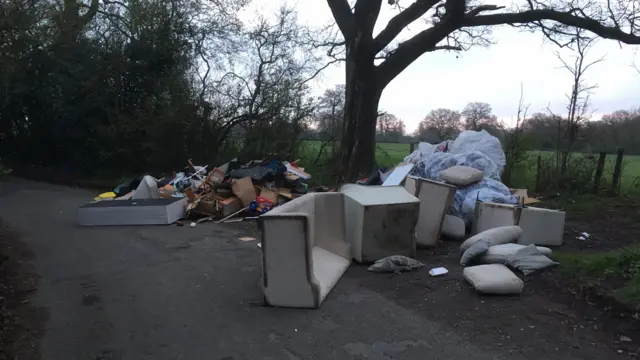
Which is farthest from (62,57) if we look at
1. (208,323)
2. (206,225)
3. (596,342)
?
(596,342)

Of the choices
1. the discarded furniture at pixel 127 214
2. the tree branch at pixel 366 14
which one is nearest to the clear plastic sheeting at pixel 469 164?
the tree branch at pixel 366 14

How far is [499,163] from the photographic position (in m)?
10.2

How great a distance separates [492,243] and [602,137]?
301 inches

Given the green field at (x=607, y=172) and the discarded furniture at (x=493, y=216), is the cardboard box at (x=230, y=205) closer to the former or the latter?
the discarded furniture at (x=493, y=216)

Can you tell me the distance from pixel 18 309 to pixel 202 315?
178 centimetres

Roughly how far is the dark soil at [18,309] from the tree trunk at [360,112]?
26.9ft

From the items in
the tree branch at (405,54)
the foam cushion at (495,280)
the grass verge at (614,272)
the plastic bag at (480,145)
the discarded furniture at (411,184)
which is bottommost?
the foam cushion at (495,280)

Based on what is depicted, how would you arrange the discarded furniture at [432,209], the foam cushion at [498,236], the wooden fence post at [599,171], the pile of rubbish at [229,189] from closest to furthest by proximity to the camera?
the foam cushion at [498,236]
the discarded furniture at [432,209]
the pile of rubbish at [229,189]
the wooden fence post at [599,171]

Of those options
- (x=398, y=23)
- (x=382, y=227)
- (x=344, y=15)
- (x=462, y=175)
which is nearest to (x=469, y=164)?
(x=462, y=175)

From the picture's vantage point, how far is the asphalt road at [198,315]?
12.8 ft

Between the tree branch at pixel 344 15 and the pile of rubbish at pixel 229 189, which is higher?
the tree branch at pixel 344 15

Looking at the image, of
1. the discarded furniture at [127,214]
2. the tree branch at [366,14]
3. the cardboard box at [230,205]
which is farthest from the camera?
the tree branch at [366,14]

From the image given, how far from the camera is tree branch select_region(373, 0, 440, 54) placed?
43.0ft

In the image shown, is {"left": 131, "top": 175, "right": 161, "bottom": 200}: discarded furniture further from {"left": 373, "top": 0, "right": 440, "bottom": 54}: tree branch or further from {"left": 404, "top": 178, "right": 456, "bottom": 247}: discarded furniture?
{"left": 373, "top": 0, "right": 440, "bottom": 54}: tree branch
